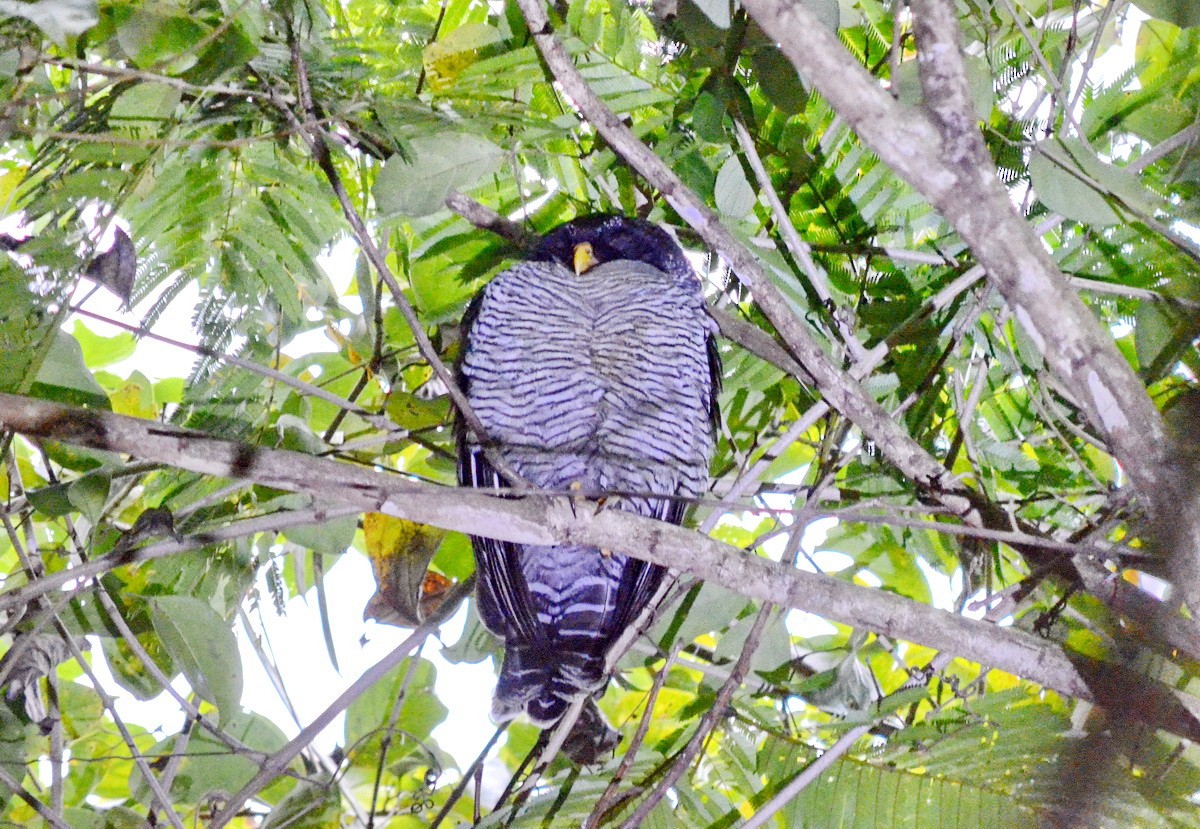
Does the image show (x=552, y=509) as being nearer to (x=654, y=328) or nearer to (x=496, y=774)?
(x=654, y=328)

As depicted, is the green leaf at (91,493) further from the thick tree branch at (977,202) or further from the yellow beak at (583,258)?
the thick tree branch at (977,202)

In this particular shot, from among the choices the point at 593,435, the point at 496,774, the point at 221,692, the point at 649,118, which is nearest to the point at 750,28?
the point at 649,118

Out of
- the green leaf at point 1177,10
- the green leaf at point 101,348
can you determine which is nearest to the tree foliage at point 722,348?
the green leaf at point 1177,10

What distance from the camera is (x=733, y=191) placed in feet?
7.88

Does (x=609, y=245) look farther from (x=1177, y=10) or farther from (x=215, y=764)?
(x=215, y=764)

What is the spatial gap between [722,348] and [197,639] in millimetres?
1628

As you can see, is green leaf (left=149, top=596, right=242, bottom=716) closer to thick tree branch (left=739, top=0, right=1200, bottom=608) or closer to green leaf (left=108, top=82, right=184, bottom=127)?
green leaf (left=108, top=82, right=184, bottom=127)

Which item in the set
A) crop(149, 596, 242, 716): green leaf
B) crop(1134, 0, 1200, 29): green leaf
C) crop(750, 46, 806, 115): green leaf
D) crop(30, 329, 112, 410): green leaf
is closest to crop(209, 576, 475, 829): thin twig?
crop(149, 596, 242, 716): green leaf

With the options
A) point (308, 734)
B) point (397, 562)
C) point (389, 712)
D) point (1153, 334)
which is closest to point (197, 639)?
point (308, 734)

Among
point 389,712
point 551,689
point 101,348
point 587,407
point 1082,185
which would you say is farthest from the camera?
point 101,348

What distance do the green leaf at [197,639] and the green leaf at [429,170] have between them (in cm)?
91

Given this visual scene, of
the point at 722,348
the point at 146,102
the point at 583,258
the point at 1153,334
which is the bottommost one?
the point at 1153,334

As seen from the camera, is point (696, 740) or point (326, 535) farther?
point (326, 535)

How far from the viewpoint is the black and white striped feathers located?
9.30ft
